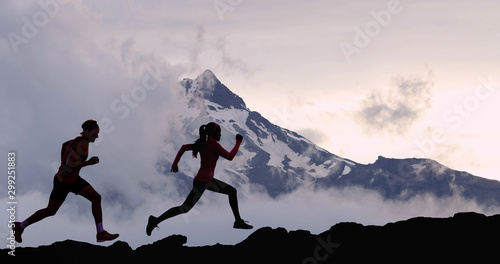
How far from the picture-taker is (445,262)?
15.1m

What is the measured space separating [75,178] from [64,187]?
342 mm

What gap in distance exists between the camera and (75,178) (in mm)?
15078

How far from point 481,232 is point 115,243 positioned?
27.0ft

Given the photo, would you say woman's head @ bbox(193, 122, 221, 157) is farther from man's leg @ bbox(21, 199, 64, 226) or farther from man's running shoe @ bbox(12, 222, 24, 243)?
man's running shoe @ bbox(12, 222, 24, 243)

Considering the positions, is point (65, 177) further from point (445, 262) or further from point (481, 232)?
point (481, 232)

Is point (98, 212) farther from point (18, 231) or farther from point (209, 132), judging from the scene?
point (209, 132)

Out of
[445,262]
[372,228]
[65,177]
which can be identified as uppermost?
[65,177]

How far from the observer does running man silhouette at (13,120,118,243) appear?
48.2ft

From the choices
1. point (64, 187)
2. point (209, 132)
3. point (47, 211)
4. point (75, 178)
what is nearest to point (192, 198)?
point (209, 132)

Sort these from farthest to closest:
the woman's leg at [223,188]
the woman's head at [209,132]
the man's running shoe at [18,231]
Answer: the woman's head at [209,132] < the woman's leg at [223,188] < the man's running shoe at [18,231]

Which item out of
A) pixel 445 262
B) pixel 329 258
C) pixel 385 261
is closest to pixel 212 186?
pixel 329 258

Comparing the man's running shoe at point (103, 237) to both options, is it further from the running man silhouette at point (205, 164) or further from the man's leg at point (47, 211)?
the man's leg at point (47, 211)

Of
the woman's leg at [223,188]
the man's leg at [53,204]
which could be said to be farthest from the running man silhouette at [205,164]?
the man's leg at [53,204]

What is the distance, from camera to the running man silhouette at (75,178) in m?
14.7
